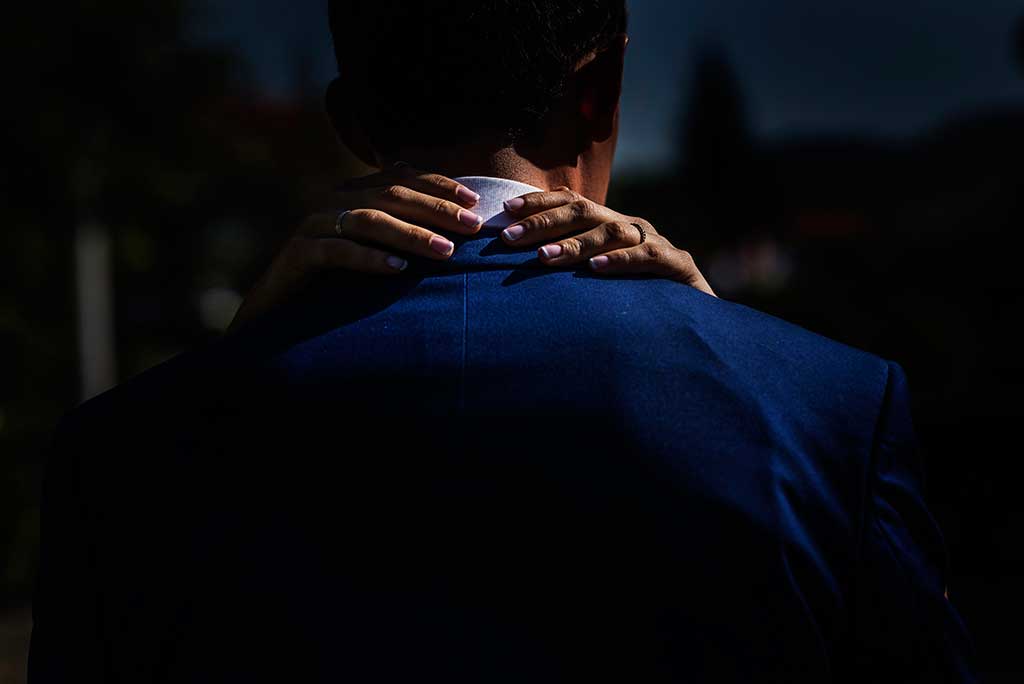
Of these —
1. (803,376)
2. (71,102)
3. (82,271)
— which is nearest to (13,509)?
(82,271)

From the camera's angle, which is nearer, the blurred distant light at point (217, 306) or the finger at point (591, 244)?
the finger at point (591, 244)

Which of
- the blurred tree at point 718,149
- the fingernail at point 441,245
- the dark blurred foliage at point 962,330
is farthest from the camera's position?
the blurred tree at point 718,149

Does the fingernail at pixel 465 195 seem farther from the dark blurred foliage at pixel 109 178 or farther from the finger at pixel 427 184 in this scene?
the dark blurred foliage at pixel 109 178

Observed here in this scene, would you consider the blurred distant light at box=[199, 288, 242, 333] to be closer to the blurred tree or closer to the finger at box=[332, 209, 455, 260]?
the finger at box=[332, 209, 455, 260]

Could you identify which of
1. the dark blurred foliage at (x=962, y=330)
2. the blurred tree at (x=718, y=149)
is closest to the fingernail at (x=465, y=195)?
the dark blurred foliage at (x=962, y=330)

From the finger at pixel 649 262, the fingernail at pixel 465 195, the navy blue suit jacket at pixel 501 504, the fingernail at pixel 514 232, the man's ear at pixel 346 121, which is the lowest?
the navy blue suit jacket at pixel 501 504

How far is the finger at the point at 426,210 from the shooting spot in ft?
4.39

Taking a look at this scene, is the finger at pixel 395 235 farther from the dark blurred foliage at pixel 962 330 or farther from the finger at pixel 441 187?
the dark blurred foliage at pixel 962 330

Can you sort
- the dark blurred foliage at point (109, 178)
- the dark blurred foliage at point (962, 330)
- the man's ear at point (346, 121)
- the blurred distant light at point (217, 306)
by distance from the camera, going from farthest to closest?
the blurred distant light at point (217, 306), the dark blurred foliage at point (109, 178), the dark blurred foliage at point (962, 330), the man's ear at point (346, 121)

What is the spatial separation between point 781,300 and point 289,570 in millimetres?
9753

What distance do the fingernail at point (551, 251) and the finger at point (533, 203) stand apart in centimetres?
5

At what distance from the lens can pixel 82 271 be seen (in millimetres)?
10508

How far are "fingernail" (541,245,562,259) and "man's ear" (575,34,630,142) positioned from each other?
0.66 ft

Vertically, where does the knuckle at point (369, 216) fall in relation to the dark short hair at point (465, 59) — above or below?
below
